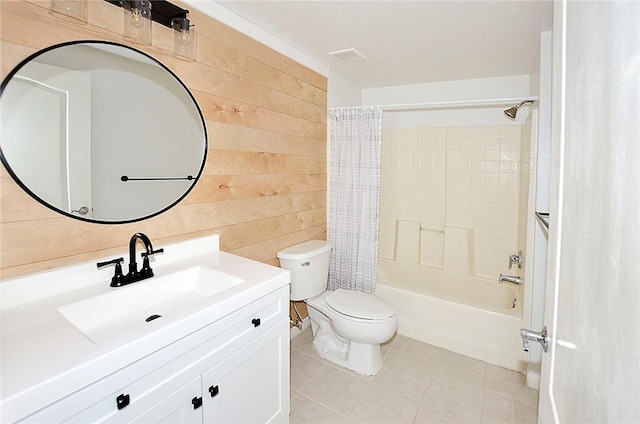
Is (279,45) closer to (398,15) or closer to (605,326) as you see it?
(398,15)

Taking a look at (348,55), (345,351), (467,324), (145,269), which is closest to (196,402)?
(145,269)

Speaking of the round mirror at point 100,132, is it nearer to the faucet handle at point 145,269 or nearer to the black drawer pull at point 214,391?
the faucet handle at point 145,269

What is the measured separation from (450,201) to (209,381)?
8.77 feet

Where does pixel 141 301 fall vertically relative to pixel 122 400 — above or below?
above

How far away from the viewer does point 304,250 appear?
2.34 m

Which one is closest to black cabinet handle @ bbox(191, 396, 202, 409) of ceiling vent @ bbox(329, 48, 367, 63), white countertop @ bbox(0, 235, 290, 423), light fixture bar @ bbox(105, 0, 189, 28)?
white countertop @ bbox(0, 235, 290, 423)

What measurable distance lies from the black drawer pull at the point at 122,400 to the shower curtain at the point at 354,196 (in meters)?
1.92

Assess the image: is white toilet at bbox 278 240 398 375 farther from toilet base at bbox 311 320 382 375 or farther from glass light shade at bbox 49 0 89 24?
glass light shade at bbox 49 0 89 24

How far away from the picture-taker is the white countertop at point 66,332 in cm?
75

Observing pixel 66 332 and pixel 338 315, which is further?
pixel 338 315

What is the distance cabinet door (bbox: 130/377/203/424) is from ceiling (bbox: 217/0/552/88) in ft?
6.02

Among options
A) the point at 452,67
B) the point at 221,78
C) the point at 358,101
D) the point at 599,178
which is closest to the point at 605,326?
the point at 599,178

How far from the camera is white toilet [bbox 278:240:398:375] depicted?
209cm

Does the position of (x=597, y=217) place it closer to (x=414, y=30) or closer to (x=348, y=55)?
(x=414, y=30)
